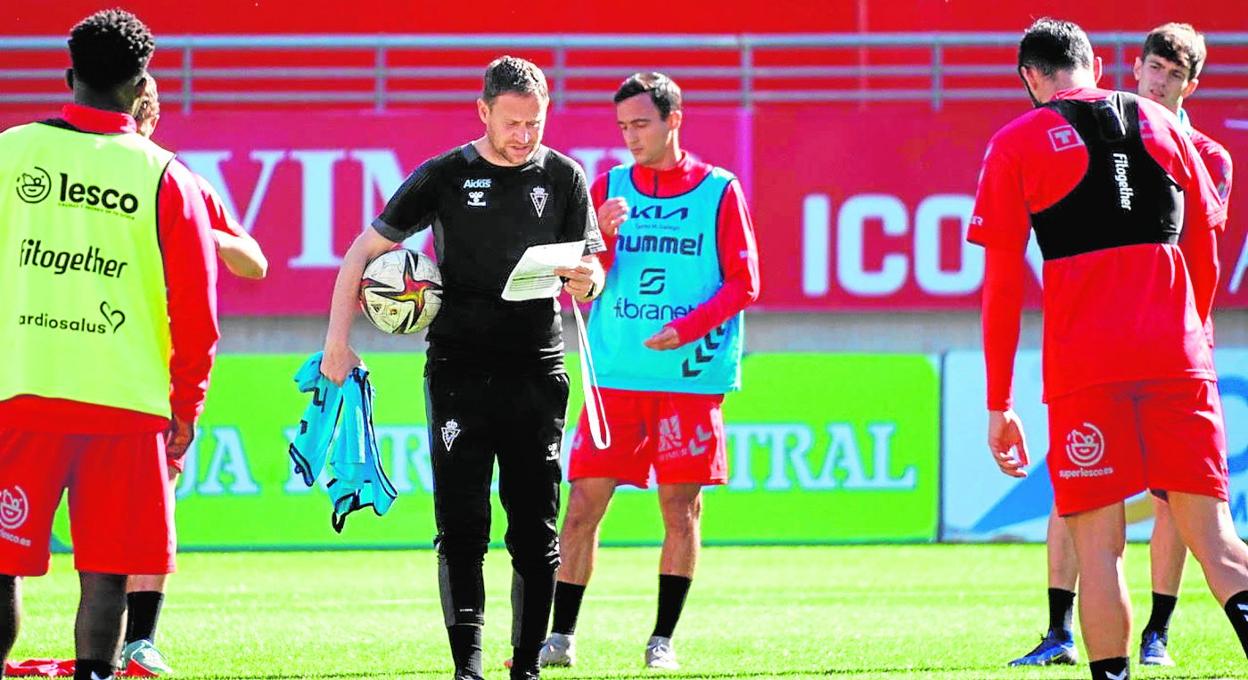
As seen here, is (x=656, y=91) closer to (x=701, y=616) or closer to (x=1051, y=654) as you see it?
(x=1051, y=654)

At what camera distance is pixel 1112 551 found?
16.5 ft

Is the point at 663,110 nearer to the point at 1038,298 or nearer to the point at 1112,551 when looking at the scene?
the point at 1112,551

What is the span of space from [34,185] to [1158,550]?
3988 millimetres

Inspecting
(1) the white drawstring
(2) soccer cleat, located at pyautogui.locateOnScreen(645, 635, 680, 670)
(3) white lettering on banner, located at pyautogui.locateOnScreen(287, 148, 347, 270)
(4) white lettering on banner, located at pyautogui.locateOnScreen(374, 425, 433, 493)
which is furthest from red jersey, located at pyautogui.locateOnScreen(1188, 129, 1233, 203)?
(3) white lettering on banner, located at pyautogui.locateOnScreen(287, 148, 347, 270)

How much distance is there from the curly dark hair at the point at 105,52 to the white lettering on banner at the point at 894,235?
953 centimetres

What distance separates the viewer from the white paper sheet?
548cm

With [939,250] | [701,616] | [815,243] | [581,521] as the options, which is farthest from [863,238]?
[581,521]

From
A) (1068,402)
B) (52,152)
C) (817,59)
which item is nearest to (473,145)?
(52,152)

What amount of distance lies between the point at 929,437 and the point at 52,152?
8750 millimetres

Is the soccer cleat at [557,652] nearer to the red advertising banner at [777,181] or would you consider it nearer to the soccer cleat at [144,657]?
the soccer cleat at [144,657]

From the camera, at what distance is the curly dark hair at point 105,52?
4616 mm

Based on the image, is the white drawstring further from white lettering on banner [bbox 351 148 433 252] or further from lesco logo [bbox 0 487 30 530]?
white lettering on banner [bbox 351 148 433 252]

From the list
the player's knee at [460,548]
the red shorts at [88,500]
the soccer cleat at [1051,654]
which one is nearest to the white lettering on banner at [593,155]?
the soccer cleat at [1051,654]

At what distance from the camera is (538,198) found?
557 cm
